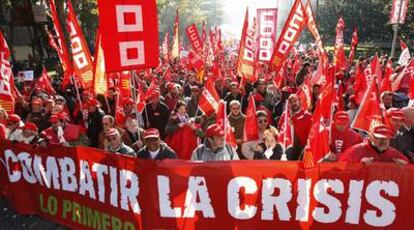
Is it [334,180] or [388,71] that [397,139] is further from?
[388,71]

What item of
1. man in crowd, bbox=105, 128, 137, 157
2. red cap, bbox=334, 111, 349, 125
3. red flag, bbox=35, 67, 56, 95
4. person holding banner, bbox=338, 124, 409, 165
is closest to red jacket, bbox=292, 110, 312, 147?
red cap, bbox=334, 111, 349, 125

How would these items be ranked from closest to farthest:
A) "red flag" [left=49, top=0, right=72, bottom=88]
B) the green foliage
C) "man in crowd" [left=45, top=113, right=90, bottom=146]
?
1. "man in crowd" [left=45, top=113, right=90, bottom=146]
2. "red flag" [left=49, top=0, right=72, bottom=88]
3. the green foliage

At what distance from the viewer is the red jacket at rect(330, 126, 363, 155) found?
20.7 feet

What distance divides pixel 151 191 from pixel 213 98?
2.80 m

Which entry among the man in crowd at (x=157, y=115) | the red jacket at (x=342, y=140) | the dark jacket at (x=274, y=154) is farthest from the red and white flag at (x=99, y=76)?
the red jacket at (x=342, y=140)

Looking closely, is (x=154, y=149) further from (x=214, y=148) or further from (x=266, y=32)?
(x=266, y=32)

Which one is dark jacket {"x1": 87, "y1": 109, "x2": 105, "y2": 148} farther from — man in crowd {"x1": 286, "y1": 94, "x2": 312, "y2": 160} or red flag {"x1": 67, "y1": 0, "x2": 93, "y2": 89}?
man in crowd {"x1": 286, "y1": 94, "x2": 312, "y2": 160}

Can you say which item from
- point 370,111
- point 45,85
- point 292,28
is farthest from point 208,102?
point 45,85

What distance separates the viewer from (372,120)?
587 cm

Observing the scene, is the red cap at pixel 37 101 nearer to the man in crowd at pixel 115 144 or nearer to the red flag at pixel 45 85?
the red flag at pixel 45 85

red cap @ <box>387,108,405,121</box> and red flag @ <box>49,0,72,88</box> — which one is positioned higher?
red flag @ <box>49,0,72,88</box>

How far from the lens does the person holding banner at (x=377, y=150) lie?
5.23 meters

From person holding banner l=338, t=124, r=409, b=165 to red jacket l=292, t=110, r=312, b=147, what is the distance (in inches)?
62.6

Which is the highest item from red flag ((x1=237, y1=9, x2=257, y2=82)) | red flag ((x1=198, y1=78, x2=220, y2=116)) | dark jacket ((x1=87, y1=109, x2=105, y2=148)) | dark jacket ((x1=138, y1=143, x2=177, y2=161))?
red flag ((x1=237, y1=9, x2=257, y2=82))
